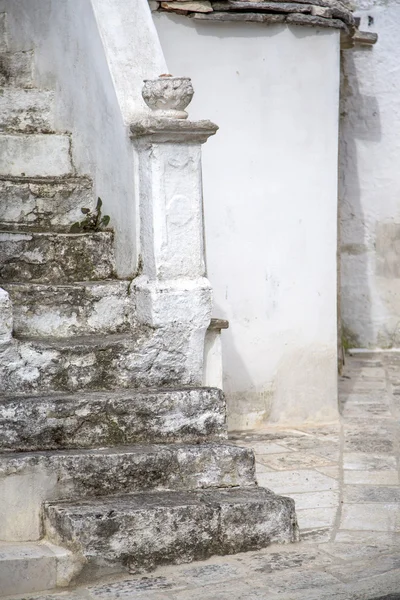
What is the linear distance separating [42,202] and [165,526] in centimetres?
216

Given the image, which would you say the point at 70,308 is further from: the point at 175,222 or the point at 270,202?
the point at 270,202

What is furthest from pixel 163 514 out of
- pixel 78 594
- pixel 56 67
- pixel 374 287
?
pixel 374 287

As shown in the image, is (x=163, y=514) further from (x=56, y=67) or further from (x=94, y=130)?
(x=56, y=67)

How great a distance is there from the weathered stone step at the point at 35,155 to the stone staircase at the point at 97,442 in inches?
13.1

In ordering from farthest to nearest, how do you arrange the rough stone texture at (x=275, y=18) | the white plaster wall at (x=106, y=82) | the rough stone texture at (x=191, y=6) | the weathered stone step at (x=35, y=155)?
the rough stone texture at (x=275, y=18), the rough stone texture at (x=191, y=6), the weathered stone step at (x=35, y=155), the white plaster wall at (x=106, y=82)

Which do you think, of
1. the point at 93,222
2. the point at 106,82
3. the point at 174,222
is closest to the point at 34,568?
the point at 174,222

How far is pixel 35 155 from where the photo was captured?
20.1 feet

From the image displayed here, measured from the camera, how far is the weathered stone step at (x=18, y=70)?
6.49 metres

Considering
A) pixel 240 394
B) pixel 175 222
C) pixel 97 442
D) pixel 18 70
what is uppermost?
pixel 18 70

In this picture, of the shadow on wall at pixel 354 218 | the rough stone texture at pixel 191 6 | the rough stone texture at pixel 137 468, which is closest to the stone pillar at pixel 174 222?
the rough stone texture at pixel 137 468

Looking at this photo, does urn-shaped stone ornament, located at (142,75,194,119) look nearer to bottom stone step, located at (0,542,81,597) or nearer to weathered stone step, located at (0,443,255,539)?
weathered stone step, located at (0,443,255,539)

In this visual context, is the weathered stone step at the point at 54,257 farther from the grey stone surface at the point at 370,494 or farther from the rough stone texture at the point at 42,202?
the grey stone surface at the point at 370,494

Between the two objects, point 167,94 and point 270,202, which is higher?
point 167,94

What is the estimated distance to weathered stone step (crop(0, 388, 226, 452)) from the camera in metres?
4.67
